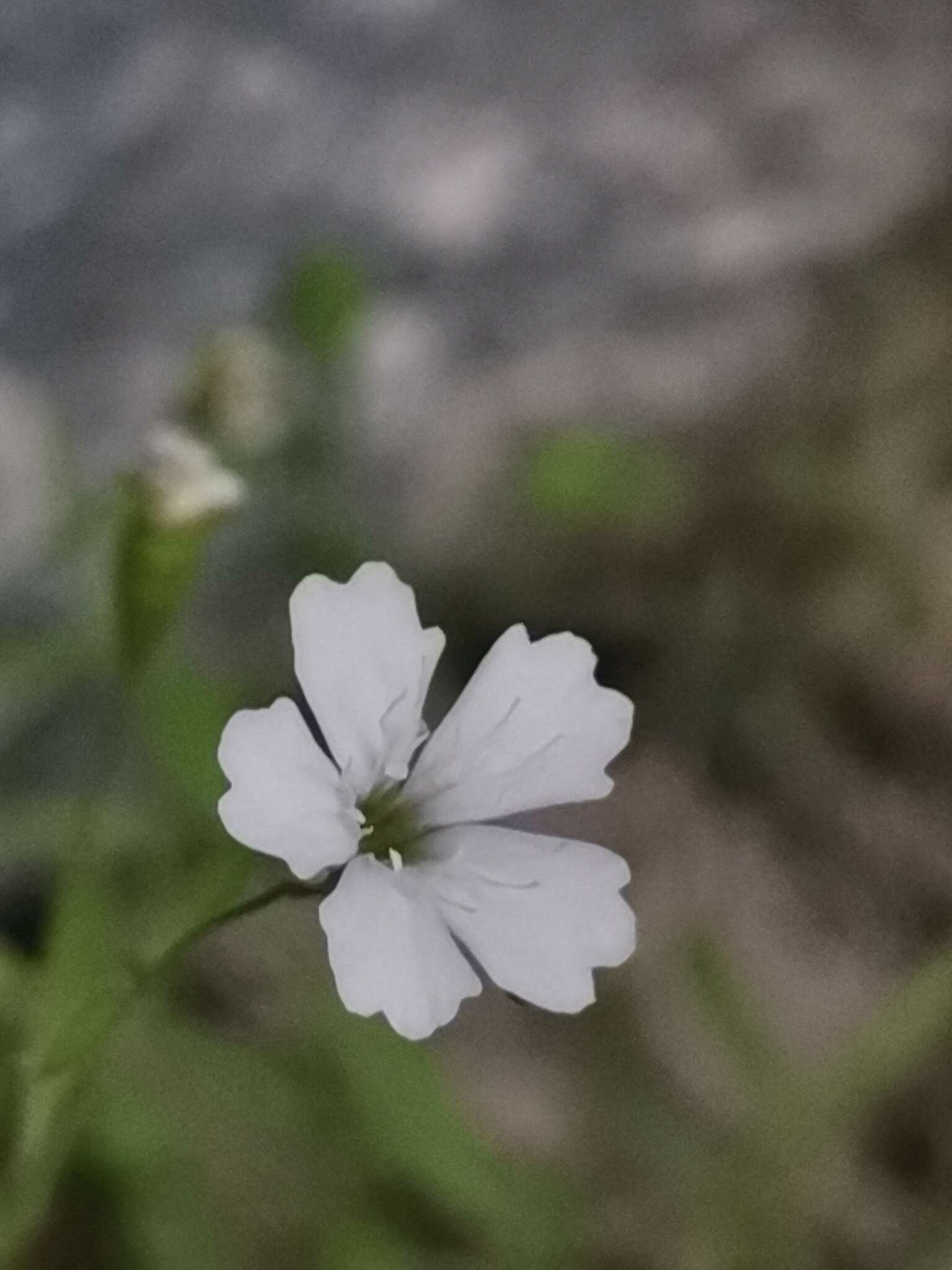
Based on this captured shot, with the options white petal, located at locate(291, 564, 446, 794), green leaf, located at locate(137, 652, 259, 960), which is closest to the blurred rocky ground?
green leaf, located at locate(137, 652, 259, 960)

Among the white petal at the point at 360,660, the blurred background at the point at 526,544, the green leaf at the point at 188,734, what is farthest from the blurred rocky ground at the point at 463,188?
the white petal at the point at 360,660

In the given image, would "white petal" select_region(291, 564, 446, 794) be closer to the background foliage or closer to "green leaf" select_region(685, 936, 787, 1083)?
the background foliage

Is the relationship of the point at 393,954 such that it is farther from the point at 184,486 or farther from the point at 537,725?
the point at 184,486

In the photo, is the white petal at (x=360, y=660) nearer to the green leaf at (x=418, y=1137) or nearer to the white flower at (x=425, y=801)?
the white flower at (x=425, y=801)

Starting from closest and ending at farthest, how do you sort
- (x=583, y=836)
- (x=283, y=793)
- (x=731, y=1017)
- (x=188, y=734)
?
(x=283, y=793), (x=188, y=734), (x=731, y=1017), (x=583, y=836)

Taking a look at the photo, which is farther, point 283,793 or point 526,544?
point 526,544

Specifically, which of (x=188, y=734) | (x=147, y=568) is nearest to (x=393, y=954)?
(x=147, y=568)

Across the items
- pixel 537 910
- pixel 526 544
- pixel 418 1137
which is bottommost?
pixel 418 1137

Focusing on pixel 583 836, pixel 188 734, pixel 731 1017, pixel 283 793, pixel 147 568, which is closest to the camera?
pixel 283 793
